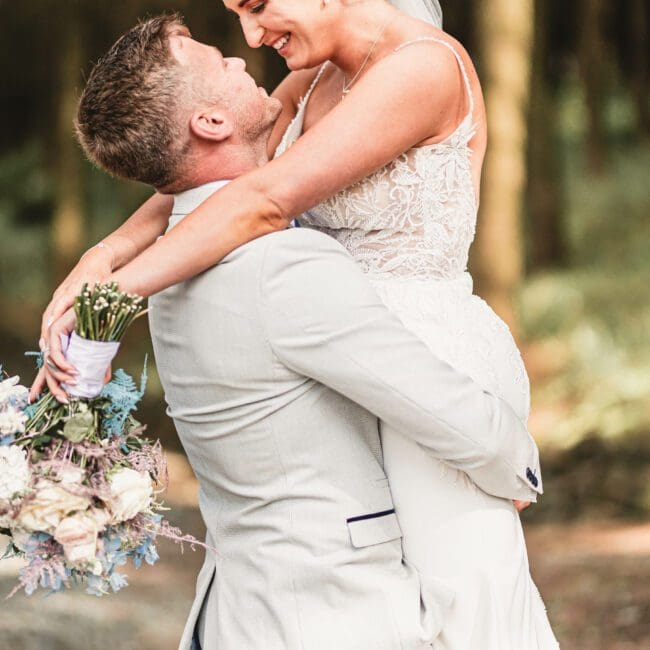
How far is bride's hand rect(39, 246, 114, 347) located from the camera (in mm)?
2070

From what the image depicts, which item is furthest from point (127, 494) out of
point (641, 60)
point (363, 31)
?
point (641, 60)

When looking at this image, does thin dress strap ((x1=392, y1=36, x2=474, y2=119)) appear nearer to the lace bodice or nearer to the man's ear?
the lace bodice

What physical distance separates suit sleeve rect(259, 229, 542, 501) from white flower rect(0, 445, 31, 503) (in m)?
0.47

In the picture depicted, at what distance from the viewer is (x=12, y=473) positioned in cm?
A: 190

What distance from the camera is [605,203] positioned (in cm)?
948

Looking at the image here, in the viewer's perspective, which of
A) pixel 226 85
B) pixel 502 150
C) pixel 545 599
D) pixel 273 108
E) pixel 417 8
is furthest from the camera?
pixel 502 150

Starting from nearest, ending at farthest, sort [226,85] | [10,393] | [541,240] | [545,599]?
[10,393]
[226,85]
[545,599]
[541,240]

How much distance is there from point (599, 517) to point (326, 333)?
19.6ft

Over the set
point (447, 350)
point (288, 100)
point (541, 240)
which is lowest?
point (541, 240)

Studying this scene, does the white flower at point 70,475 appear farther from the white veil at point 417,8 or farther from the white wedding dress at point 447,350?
the white veil at point 417,8

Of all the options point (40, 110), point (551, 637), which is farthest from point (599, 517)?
point (40, 110)

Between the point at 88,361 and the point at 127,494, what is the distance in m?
0.24

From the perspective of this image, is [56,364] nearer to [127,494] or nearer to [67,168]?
[127,494]

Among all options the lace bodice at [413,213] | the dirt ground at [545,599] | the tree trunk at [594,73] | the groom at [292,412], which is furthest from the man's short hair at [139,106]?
the tree trunk at [594,73]
